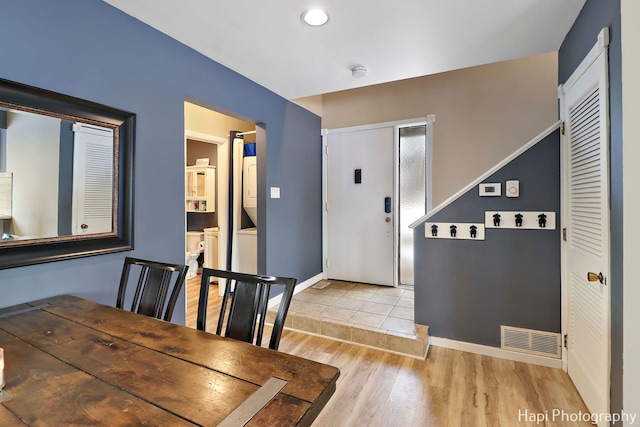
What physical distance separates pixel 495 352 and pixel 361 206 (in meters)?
2.11

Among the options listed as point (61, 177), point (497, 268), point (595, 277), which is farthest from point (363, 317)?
point (61, 177)

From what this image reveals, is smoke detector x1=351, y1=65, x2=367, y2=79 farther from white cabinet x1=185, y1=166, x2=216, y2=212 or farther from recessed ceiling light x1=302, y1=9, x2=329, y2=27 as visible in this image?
white cabinet x1=185, y1=166, x2=216, y2=212

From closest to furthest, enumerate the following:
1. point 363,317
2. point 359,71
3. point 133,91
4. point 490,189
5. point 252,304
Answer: point 252,304 → point 133,91 → point 490,189 → point 359,71 → point 363,317

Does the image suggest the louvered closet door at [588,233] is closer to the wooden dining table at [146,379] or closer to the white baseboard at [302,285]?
the wooden dining table at [146,379]

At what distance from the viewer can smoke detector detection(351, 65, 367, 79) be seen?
2.63 meters

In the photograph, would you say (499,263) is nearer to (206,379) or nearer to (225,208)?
(206,379)

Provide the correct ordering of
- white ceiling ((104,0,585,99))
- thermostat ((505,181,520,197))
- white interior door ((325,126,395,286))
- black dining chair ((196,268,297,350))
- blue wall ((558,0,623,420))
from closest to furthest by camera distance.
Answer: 1. black dining chair ((196,268,297,350))
2. blue wall ((558,0,623,420))
3. white ceiling ((104,0,585,99))
4. thermostat ((505,181,520,197))
5. white interior door ((325,126,395,286))

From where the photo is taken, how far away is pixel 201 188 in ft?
17.0

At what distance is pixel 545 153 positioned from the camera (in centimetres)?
223

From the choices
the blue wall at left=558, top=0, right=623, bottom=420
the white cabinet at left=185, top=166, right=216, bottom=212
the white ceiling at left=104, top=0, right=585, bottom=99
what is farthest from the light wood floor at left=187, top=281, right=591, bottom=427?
the white cabinet at left=185, top=166, right=216, bottom=212

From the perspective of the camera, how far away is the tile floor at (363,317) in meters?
2.53

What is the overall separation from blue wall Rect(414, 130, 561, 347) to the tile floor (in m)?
0.24

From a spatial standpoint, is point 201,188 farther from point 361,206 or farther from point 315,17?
point 315,17

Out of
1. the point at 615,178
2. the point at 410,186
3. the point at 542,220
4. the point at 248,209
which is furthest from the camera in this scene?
the point at 248,209
